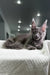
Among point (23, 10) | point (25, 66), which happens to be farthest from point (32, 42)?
point (23, 10)

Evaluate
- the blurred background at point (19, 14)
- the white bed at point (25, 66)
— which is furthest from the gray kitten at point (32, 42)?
the blurred background at point (19, 14)

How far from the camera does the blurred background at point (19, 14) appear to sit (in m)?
2.64

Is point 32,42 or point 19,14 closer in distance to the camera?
point 32,42

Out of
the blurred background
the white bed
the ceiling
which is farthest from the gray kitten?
the ceiling

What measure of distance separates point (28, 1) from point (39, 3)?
0.30 meters

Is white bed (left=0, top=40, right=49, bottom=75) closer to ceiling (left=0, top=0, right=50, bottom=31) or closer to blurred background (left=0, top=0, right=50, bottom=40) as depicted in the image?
blurred background (left=0, top=0, right=50, bottom=40)

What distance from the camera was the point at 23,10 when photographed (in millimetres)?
3027

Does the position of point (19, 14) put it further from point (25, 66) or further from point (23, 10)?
point (25, 66)

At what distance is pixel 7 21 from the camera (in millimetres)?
3043

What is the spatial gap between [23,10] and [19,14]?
0.56 feet

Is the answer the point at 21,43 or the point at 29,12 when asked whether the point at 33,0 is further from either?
the point at 21,43

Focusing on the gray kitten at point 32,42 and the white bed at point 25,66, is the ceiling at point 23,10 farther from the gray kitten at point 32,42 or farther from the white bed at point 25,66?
the white bed at point 25,66

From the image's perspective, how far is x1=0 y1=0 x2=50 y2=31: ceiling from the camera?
267 centimetres

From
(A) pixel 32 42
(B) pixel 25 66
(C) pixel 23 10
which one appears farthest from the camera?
(C) pixel 23 10
